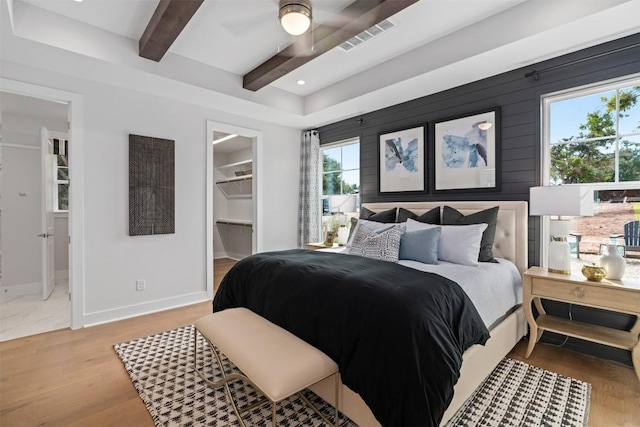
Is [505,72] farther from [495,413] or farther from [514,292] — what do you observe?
[495,413]

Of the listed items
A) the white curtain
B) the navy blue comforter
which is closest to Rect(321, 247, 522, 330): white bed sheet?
the navy blue comforter

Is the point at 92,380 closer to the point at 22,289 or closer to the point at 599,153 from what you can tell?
the point at 22,289

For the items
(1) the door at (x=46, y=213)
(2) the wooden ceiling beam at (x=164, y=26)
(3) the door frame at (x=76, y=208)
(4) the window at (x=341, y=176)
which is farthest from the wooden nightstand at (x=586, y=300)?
(1) the door at (x=46, y=213)

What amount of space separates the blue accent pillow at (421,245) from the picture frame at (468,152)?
0.93 m

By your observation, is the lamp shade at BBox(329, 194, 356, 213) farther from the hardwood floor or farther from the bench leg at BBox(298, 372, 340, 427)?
the bench leg at BBox(298, 372, 340, 427)

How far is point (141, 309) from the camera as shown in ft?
11.8

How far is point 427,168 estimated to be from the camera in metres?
3.77

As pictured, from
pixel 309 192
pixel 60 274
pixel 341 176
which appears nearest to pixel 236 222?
pixel 309 192

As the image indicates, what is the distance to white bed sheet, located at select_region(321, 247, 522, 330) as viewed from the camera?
212 cm

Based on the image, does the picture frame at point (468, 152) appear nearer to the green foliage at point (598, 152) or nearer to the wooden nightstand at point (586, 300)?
the green foliage at point (598, 152)

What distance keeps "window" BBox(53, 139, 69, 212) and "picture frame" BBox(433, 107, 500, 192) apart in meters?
5.82

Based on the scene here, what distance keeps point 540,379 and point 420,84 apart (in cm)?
294

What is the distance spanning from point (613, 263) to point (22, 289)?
6855 mm

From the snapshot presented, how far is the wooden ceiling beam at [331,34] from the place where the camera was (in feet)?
7.59
